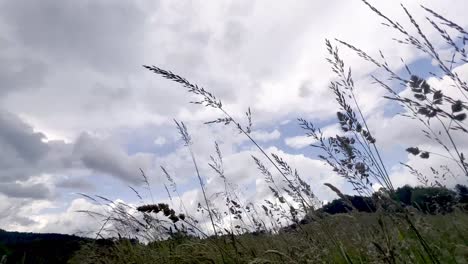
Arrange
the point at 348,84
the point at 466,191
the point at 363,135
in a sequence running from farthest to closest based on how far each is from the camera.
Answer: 1. the point at 466,191
2. the point at 348,84
3. the point at 363,135

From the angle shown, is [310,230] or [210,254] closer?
[310,230]

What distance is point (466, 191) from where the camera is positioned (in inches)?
140

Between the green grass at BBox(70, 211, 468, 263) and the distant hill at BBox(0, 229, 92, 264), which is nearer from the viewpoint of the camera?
the green grass at BBox(70, 211, 468, 263)

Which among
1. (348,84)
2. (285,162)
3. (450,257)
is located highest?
(348,84)

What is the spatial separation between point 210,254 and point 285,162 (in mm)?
1463

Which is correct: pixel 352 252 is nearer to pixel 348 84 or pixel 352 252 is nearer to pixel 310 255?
pixel 310 255

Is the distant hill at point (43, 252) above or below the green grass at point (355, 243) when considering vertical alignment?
above

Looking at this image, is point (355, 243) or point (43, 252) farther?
point (43, 252)

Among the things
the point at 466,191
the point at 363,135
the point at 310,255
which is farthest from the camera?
the point at 466,191

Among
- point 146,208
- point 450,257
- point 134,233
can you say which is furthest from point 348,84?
point 134,233

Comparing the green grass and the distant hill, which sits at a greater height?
the distant hill

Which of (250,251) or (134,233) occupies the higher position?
(134,233)

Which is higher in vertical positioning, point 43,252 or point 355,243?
point 43,252

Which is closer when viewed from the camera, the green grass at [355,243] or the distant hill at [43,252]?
the green grass at [355,243]
